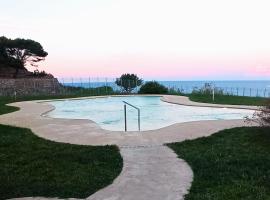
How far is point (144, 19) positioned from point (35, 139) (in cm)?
1381

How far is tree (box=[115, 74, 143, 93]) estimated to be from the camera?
30077mm

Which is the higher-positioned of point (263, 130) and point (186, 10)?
point (186, 10)

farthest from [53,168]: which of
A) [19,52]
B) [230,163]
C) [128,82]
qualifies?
[19,52]

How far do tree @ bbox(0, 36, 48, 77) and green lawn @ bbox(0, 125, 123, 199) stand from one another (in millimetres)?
27750

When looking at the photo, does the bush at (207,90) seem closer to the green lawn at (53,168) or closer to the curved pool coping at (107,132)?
the curved pool coping at (107,132)

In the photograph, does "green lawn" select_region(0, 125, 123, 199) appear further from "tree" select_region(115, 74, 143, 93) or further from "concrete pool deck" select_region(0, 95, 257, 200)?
"tree" select_region(115, 74, 143, 93)

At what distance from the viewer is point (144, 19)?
21391 mm

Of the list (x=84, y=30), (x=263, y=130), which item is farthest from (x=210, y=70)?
(x=263, y=130)

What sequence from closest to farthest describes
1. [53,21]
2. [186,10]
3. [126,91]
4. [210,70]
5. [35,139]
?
[35,139] → [186,10] → [53,21] → [126,91] → [210,70]

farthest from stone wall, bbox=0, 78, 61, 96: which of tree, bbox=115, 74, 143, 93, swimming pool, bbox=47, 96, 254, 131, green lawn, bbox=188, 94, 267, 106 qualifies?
green lawn, bbox=188, 94, 267, 106

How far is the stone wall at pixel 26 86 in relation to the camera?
3062cm

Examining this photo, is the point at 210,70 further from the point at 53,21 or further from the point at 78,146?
the point at 78,146

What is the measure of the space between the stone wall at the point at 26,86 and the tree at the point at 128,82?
18.6 feet

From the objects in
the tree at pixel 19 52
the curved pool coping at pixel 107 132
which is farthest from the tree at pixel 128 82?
the curved pool coping at pixel 107 132
